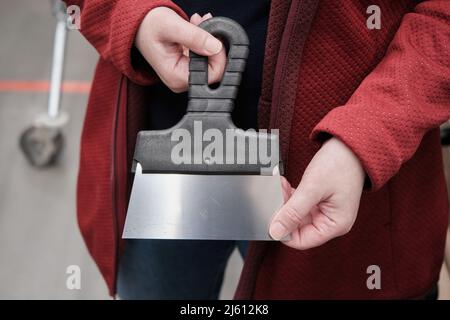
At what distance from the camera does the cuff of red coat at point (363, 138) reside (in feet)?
1.20

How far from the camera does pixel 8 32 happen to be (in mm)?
1671

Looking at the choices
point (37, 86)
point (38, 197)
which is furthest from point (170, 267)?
point (37, 86)

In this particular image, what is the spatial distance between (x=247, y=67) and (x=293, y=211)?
0.57 feet

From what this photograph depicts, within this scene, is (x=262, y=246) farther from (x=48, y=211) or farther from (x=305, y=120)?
(x=48, y=211)

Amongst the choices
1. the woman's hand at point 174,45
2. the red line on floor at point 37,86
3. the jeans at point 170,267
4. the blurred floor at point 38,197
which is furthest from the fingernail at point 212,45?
the red line on floor at point 37,86

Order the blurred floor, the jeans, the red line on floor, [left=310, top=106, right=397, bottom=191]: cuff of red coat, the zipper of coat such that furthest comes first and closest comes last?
the red line on floor < the blurred floor < the jeans < the zipper of coat < [left=310, top=106, right=397, bottom=191]: cuff of red coat

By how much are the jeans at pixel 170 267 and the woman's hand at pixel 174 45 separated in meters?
0.29

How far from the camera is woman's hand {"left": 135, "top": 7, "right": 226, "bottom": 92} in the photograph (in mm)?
381

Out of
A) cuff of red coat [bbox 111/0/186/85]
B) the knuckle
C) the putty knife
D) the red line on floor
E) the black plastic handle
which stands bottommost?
the knuckle

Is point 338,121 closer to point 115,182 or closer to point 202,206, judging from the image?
point 202,206

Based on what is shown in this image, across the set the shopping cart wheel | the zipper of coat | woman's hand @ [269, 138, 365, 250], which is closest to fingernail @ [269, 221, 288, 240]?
woman's hand @ [269, 138, 365, 250]

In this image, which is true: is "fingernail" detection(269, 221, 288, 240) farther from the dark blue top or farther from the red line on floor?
the red line on floor

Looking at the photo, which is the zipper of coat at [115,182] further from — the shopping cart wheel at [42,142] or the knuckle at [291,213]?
the shopping cart wheel at [42,142]

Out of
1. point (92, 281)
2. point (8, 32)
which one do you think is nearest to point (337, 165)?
point (92, 281)
